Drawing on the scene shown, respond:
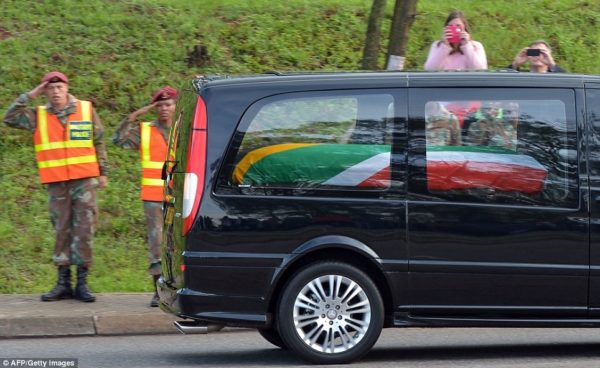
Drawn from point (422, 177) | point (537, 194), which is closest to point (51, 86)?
point (422, 177)

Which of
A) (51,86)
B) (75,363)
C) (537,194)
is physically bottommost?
(75,363)

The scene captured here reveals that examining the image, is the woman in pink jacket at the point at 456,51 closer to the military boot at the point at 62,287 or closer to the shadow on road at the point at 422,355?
the shadow on road at the point at 422,355

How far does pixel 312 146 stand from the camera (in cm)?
729

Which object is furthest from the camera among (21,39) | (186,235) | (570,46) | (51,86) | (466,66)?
(570,46)

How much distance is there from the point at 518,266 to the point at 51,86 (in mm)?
4446

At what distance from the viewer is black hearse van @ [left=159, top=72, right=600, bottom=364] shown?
7.19 metres

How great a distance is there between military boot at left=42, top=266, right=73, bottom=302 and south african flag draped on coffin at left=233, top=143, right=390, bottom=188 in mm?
3221

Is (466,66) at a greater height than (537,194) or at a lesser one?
greater

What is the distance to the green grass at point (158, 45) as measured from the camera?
12094 mm

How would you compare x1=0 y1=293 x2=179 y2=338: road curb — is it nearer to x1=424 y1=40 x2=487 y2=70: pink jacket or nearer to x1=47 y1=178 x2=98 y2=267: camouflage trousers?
x1=47 y1=178 x2=98 y2=267: camouflage trousers

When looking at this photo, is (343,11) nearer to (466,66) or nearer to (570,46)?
(570,46)

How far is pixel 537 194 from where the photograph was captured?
24.1ft

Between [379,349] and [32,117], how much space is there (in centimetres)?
378

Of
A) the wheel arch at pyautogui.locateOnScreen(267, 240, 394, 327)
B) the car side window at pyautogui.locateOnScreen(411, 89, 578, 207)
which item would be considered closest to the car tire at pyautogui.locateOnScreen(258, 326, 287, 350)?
the wheel arch at pyautogui.locateOnScreen(267, 240, 394, 327)
